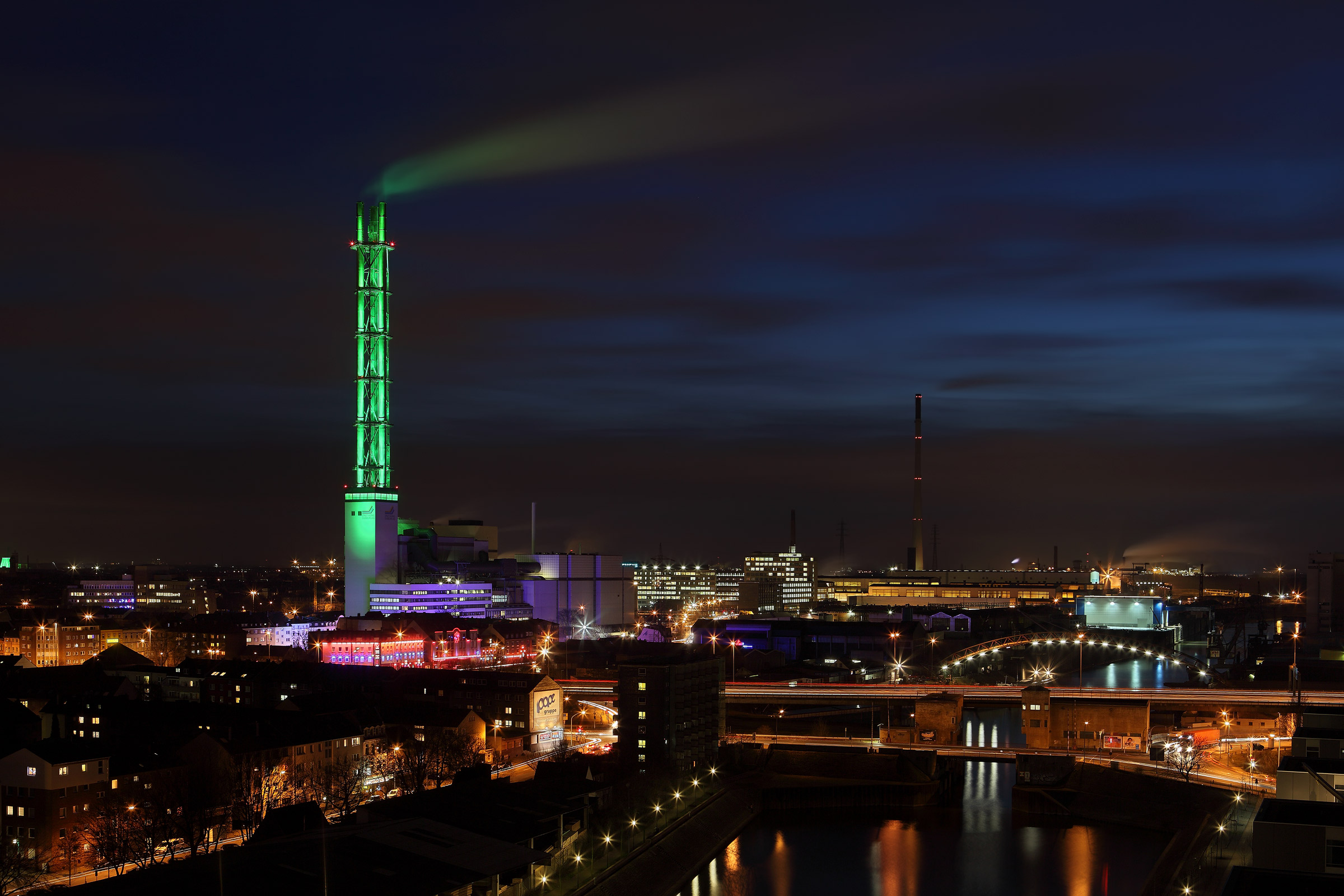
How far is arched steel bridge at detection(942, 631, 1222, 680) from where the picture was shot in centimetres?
3941

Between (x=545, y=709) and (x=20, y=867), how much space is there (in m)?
11.1

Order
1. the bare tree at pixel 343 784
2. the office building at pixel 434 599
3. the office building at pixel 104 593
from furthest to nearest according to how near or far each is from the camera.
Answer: the office building at pixel 104 593
the office building at pixel 434 599
the bare tree at pixel 343 784

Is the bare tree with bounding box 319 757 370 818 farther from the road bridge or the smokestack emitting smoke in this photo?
the smokestack emitting smoke

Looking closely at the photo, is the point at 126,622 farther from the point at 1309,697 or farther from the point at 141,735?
the point at 1309,697

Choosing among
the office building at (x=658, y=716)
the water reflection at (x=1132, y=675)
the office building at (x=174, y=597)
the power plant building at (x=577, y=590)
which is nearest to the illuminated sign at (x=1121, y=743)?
the office building at (x=658, y=716)

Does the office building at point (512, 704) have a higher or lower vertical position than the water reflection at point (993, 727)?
higher

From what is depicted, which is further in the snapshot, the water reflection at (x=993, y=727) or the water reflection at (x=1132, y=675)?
the water reflection at (x=1132, y=675)

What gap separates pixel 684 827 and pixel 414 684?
993 cm

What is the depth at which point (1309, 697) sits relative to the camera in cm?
2492

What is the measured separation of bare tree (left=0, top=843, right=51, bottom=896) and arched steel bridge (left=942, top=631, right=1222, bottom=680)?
89.8 feet

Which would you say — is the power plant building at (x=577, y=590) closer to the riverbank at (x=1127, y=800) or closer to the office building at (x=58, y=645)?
the office building at (x=58, y=645)

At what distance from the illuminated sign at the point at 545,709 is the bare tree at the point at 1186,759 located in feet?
33.8

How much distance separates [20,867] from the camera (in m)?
13.5

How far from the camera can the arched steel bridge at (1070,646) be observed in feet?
129
